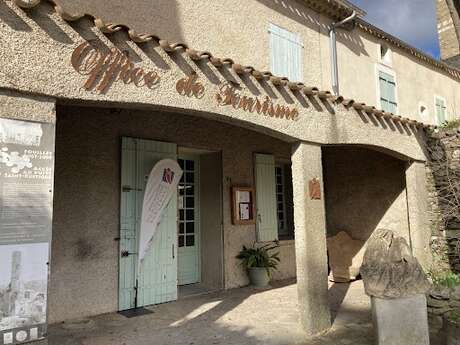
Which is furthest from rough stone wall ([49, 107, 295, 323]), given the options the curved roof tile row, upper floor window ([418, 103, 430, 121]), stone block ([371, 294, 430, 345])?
upper floor window ([418, 103, 430, 121])

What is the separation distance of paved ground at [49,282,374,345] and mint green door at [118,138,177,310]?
31 centimetres

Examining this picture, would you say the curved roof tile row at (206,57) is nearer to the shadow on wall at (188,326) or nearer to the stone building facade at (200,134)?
the stone building facade at (200,134)

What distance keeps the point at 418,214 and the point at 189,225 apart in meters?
4.65

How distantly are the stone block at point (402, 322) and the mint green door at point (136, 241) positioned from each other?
3.50m

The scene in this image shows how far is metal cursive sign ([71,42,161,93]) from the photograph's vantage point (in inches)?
128

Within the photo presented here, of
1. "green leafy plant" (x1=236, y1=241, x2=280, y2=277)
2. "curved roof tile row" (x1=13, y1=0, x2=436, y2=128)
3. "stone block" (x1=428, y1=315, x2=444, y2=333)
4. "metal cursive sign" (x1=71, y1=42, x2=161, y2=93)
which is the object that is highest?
"curved roof tile row" (x1=13, y1=0, x2=436, y2=128)

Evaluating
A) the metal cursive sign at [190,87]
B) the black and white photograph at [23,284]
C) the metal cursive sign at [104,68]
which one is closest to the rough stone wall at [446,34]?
the metal cursive sign at [190,87]

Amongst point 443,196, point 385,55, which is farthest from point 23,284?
point 385,55

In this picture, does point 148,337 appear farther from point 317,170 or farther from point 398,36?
point 398,36

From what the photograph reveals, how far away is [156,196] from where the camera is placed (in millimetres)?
6195

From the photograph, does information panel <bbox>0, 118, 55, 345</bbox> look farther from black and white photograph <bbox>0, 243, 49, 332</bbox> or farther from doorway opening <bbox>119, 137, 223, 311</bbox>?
doorway opening <bbox>119, 137, 223, 311</bbox>

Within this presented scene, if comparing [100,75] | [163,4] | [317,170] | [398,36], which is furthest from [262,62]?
A: [398,36]

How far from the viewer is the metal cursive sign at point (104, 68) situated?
3.24 metres

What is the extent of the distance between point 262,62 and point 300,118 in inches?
99.2
